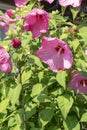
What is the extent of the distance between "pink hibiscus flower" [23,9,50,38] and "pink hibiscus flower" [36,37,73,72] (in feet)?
0.31

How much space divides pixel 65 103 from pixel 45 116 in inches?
5.2

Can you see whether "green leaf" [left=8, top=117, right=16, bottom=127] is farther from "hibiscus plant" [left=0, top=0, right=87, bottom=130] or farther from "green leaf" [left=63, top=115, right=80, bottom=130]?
"green leaf" [left=63, top=115, right=80, bottom=130]

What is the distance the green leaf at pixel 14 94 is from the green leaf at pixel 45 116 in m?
0.17

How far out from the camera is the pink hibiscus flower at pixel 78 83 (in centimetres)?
246

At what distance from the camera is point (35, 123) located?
102 inches

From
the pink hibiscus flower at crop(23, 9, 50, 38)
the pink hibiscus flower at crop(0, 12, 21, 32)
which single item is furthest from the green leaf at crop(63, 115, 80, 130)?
the pink hibiscus flower at crop(0, 12, 21, 32)

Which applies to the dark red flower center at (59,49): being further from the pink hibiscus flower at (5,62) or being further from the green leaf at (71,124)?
the green leaf at (71,124)

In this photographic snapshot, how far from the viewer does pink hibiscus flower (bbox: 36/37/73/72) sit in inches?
91.7

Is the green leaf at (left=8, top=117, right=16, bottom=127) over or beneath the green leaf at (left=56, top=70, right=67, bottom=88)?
beneath

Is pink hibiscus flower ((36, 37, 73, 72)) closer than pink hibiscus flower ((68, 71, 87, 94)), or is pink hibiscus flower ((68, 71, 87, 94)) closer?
pink hibiscus flower ((36, 37, 73, 72))

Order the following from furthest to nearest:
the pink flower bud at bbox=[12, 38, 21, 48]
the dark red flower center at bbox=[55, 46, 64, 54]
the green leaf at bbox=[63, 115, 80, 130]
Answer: the green leaf at bbox=[63, 115, 80, 130], the dark red flower center at bbox=[55, 46, 64, 54], the pink flower bud at bbox=[12, 38, 21, 48]

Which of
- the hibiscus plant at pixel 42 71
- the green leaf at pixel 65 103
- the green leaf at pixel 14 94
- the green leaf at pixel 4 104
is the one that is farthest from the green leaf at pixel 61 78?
the green leaf at pixel 4 104

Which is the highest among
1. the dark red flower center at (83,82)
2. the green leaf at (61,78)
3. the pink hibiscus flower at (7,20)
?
the pink hibiscus flower at (7,20)

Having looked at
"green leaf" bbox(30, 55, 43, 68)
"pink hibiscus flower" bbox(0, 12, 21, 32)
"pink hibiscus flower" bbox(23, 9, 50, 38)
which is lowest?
"green leaf" bbox(30, 55, 43, 68)
